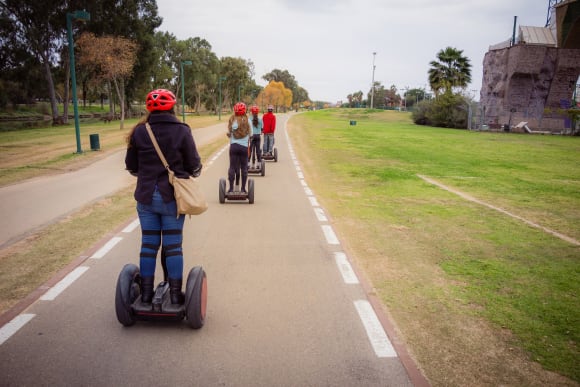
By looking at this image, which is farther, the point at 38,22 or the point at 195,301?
the point at 38,22

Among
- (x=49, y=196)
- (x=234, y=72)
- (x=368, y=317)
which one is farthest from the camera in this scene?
(x=234, y=72)

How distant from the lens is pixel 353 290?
4656 mm

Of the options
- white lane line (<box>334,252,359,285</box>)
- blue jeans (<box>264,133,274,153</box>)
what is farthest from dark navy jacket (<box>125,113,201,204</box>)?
blue jeans (<box>264,133,274,153</box>)

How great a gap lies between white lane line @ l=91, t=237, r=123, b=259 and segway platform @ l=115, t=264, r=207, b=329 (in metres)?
2.10

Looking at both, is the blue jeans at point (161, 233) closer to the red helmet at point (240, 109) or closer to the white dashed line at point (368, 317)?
the white dashed line at point (368, 317)

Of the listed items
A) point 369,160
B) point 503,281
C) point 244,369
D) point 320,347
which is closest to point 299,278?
point 320,347

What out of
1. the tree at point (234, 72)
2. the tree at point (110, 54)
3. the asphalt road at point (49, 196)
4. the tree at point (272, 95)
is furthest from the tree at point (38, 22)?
the tree at point (272, 95)

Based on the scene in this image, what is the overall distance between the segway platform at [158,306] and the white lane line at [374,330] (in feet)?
4.88

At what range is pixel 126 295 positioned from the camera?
365 centimetres

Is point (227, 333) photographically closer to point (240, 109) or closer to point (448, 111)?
point (240, 109)

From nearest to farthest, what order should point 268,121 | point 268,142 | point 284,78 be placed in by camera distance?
point 268,121, point 268,142, point 284,78

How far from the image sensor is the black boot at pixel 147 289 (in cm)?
373

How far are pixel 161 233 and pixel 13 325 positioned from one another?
1518 millimetres

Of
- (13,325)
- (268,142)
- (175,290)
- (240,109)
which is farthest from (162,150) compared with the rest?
(268,142)
